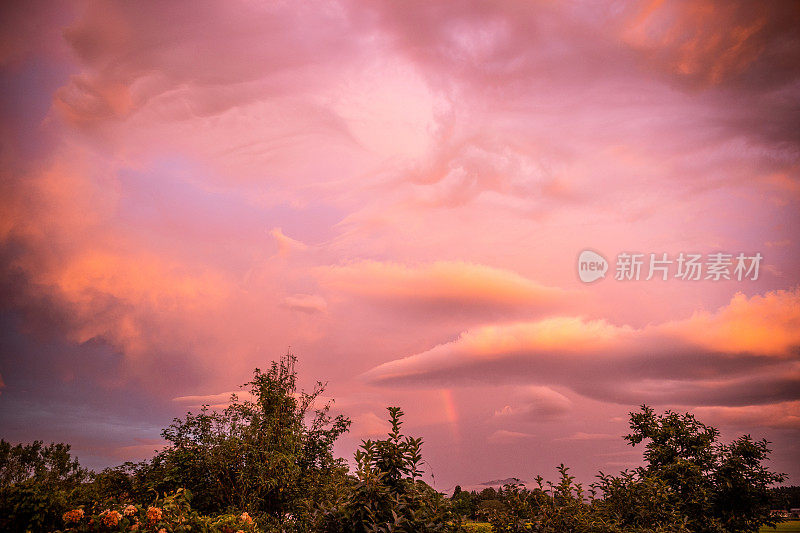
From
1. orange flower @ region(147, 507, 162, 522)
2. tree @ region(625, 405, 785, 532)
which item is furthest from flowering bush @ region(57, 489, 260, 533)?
tree @ region(625, 405, 785, 532)

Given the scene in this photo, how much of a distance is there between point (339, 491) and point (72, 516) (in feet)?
23.4

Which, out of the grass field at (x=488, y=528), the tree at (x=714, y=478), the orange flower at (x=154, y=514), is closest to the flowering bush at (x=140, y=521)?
the orange flower at (x=154, y=514)

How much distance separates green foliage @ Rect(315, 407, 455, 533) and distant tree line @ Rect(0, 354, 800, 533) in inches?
0.6

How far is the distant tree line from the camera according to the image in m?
6.36

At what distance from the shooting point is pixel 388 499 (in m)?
6.20

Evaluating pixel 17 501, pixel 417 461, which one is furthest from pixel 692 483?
pixel 17 501

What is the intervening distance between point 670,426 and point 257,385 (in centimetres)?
2417

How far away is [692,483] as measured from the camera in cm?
1678

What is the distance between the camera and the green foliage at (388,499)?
19.6 ft

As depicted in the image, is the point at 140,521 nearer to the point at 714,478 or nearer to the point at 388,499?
the point at 388,499

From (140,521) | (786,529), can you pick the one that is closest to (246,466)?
(140,521)

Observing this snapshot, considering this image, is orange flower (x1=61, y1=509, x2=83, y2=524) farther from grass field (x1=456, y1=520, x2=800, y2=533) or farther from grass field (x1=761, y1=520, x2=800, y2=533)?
grass field (x1=761, y1=520, x2=800, y2=533)

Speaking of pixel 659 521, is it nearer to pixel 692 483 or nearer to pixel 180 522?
pixel 692 483

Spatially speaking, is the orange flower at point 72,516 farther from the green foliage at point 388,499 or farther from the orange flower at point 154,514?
the green foliage at point 388,499
